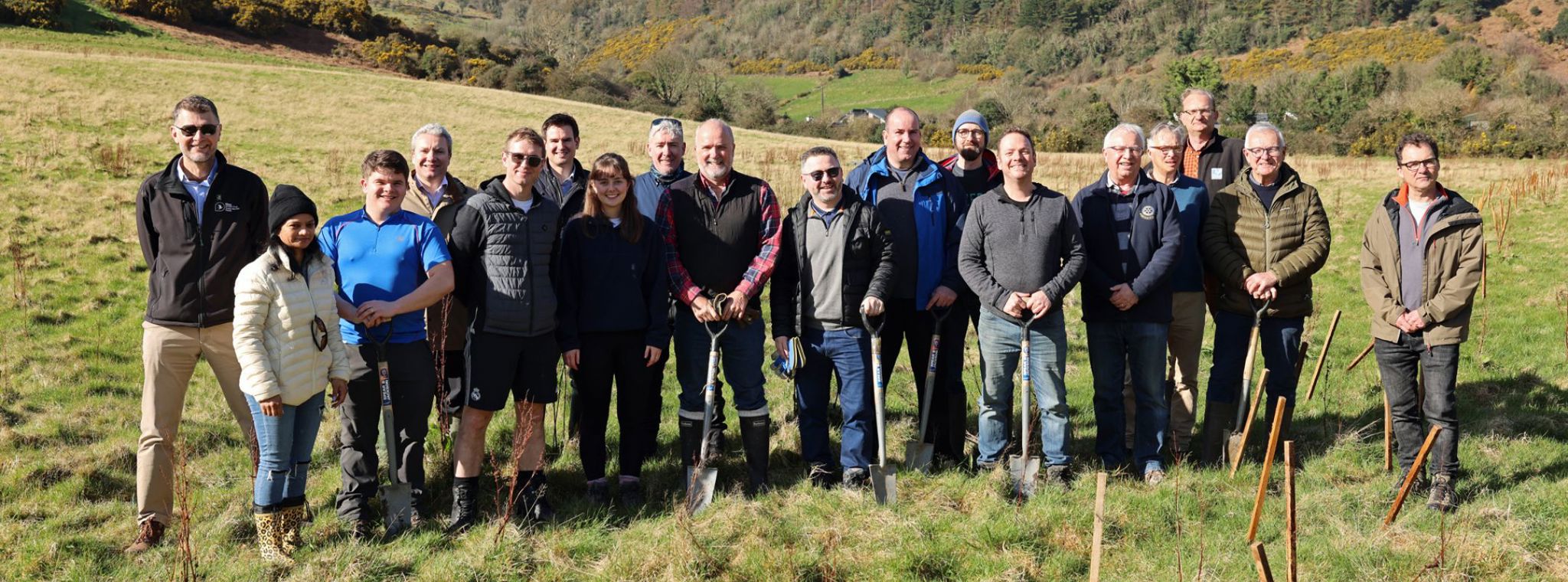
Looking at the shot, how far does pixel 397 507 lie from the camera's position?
17.3 feet

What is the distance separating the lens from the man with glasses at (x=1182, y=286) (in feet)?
20.5

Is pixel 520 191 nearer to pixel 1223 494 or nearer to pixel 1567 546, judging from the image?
pixel 1223 494

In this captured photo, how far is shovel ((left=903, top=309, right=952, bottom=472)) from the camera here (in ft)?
20.3

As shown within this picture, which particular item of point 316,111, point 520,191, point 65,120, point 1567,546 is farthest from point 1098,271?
point 316,111

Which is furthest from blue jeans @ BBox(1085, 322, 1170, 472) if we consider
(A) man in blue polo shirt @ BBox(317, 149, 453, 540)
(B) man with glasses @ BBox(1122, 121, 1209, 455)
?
(A) man in blue polo shirt @ BBox(317, 149, 453, 540)

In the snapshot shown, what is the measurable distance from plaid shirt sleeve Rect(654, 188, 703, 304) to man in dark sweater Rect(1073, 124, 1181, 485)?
7.76 ft

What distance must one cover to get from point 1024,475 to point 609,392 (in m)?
2.45

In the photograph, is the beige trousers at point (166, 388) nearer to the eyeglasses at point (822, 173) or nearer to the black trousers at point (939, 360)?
the eyeglasses at point (822, 173)

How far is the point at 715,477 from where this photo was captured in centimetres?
584

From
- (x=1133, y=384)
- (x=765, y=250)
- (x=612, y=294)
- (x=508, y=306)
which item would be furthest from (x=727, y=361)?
(x=1133, y=384)

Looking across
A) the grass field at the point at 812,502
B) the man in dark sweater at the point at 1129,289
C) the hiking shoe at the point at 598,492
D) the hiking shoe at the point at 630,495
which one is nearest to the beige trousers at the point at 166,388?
the grass field at the point at 812,502

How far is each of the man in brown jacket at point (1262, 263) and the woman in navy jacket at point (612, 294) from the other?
3.55 m

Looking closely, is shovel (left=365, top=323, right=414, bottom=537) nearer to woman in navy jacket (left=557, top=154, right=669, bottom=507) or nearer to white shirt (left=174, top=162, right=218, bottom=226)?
woman in navy jacket (left=557, top=154, right=669, bottom=507)

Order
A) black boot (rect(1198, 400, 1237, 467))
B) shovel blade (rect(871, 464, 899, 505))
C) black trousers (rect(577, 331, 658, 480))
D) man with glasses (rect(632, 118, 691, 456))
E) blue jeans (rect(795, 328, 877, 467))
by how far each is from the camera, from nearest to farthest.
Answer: shovel blade (rect(871, 464, 899, 505)) < black trousers (rect(577, 331, 658, 480)) < blue jeans (rect(795, 328, 877, 467)) < man with glasses (rect(632, 118, 691, 456)) < black boot (rect(1198, 400, 1237, 467))
